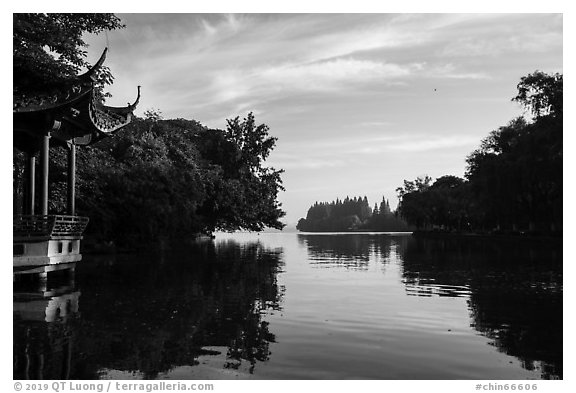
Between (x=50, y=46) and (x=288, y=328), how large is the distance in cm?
1844

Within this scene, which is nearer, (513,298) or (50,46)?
(513,298)

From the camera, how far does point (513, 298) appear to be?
17.0 meters

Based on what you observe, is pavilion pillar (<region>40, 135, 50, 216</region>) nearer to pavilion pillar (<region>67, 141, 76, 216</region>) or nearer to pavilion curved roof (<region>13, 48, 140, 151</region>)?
pavilion curved roof (<region>13, 48, 140, 151</region>)

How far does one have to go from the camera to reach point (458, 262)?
32.0m

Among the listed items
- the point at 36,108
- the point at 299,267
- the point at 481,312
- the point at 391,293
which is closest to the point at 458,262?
the point at 299,267

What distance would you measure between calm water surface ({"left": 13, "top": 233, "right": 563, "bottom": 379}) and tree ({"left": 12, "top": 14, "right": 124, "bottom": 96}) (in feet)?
25.7

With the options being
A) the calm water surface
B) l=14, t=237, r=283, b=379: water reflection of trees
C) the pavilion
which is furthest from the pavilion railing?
l=14, t=237, r=283, b=379: water reflection of trees

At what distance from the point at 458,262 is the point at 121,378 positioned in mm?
26265

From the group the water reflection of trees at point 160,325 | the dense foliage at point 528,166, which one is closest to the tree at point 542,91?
the dense foliage at point 528,166

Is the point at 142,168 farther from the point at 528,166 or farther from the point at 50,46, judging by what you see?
the point at 528,166

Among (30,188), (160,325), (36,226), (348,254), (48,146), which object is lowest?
(348,254)

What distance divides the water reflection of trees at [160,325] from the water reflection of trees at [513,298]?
14.7ft

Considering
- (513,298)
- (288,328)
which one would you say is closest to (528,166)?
(513,298)
